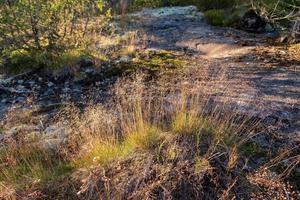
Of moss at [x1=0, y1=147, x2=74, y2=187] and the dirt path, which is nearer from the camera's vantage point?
moss at [x1=0, y1=147, x2=74, y2=187]

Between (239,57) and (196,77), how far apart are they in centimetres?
228

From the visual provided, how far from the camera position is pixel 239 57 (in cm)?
783

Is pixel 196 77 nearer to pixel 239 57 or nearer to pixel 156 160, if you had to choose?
pixel 156 160

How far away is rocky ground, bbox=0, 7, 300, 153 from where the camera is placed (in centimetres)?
552

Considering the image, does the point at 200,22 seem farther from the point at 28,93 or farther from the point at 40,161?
the point at 40,161

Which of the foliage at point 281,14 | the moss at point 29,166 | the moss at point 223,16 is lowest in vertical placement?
the moss at point 29,166

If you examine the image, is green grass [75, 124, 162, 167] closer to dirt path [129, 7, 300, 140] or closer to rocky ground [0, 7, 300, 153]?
rocky ground [0, 7, 300, 153]

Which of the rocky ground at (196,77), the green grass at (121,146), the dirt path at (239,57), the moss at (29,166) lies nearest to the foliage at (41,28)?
the rocky ground at (196,77)

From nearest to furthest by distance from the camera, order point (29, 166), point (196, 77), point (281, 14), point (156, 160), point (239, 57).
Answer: point (156, 160) < point (29, 166) < point (196, 77) < point (239, 57) < point (281, 14)

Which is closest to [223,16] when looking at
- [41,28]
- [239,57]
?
[239,57]

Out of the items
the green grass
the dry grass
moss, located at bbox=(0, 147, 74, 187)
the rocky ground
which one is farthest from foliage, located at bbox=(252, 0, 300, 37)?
moss, located at bbox=(0, 147, 74, 187)

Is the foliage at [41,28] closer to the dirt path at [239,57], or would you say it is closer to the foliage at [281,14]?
the dirt path at [239,57]

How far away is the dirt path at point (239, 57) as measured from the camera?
18.4 ft

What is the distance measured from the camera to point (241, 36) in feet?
Answer: 30.8
